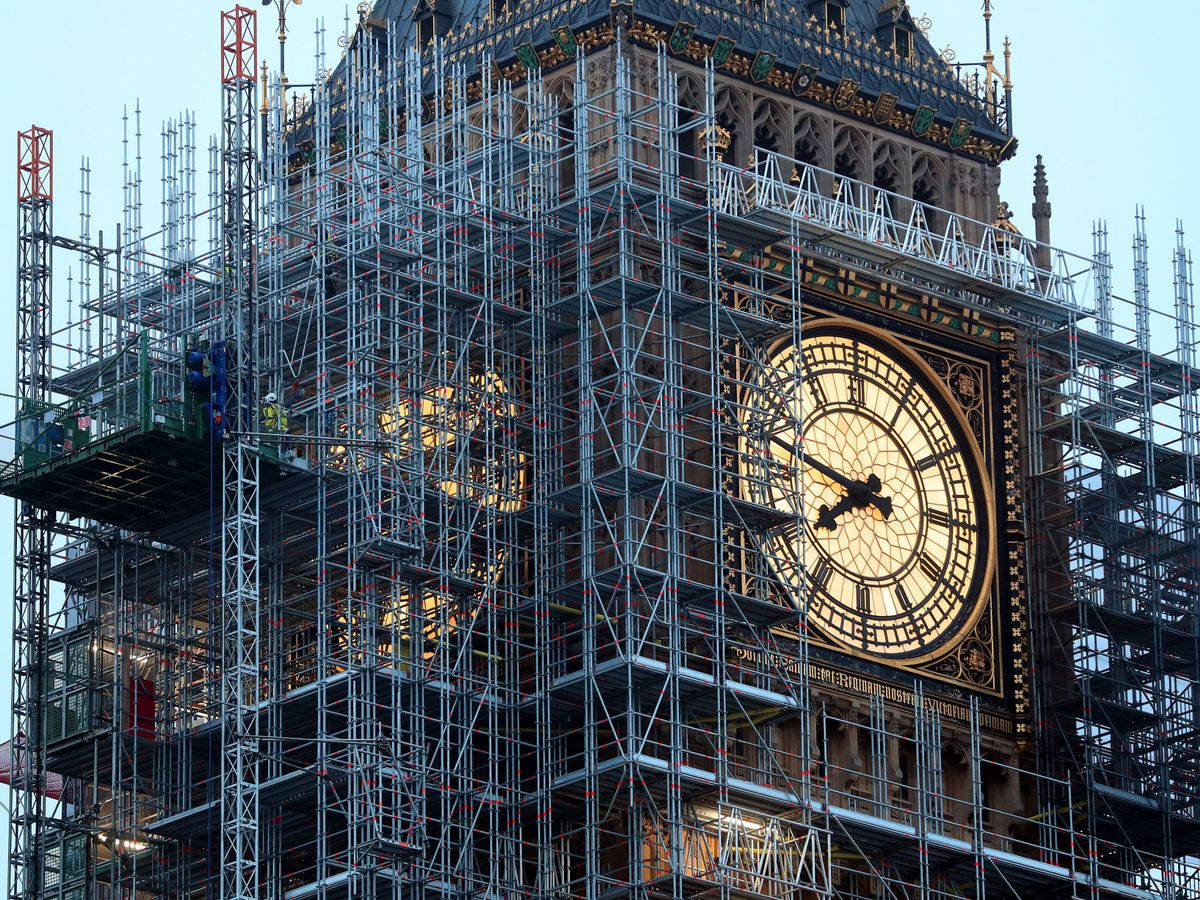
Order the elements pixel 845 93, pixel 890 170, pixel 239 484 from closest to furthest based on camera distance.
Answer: pixel 239 484 < pixel 845 93 < pixel 890 170

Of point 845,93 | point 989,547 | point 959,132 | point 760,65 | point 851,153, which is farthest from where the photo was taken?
point 959,132

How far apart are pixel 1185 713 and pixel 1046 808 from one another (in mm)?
3721

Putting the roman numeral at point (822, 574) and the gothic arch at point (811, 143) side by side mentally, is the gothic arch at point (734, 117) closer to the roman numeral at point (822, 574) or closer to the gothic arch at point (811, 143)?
the gothic arch at point (811, 143)

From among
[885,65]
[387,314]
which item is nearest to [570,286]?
[387,314]

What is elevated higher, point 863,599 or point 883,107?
point 883,107

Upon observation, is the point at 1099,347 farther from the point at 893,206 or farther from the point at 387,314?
the point at 387,314

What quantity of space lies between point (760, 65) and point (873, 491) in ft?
28.1

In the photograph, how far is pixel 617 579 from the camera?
89.8 metres

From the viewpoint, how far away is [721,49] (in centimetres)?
9700

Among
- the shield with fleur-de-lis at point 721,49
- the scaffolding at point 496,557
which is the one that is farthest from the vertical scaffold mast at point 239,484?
the shield with fleur-de-lis at point 721,49

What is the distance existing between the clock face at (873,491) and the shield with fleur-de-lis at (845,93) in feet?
16.5

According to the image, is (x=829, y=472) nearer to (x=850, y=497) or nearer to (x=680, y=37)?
(x=850, y=497)

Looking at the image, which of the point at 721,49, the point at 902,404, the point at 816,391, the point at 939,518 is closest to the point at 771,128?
the point at 721,49

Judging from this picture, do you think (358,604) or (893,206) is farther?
(893,206)
